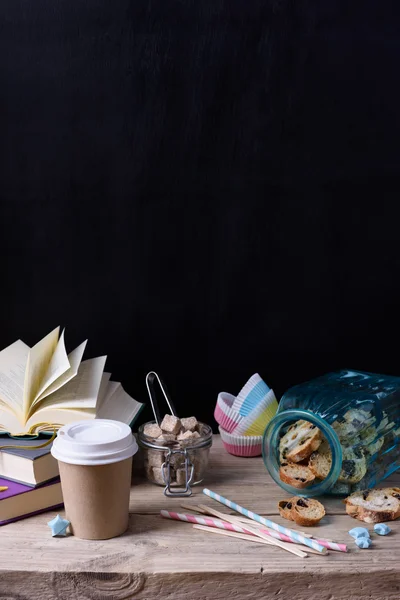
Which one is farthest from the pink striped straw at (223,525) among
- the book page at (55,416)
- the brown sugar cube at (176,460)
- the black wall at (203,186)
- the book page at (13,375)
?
the black wall at (203,186)

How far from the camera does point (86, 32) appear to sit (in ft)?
4.76

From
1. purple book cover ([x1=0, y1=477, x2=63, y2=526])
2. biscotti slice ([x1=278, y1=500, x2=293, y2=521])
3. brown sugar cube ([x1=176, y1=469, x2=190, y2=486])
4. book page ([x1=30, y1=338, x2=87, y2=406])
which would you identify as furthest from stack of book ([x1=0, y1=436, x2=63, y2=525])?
biscotti slice ([x1=278, y1=500, x2=293, y2=521])

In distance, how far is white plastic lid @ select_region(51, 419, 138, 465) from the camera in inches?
40.8

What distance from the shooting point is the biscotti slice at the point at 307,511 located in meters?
1.10

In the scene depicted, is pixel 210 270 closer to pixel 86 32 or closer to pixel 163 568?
pixel 86 32

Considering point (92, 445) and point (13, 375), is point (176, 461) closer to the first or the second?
point (92, 445)

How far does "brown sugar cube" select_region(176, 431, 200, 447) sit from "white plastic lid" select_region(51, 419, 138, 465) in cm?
Answer: 15

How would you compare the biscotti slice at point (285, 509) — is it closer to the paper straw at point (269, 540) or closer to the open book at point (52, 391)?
the paper straw at point (269, 540)

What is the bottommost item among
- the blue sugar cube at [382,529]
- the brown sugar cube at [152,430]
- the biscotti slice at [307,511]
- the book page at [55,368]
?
the blue sugar cube at [382,529]

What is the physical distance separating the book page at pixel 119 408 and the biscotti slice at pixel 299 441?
29 centimetres

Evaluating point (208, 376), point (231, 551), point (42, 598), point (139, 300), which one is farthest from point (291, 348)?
point (42, 598)

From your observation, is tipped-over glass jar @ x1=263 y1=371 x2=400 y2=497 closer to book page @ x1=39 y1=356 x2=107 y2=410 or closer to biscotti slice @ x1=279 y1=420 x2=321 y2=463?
biscotti slice @ x1=279 y1=420 x2=321 y2=463

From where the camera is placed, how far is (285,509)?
1.14 metres

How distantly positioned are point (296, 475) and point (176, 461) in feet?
0.69
